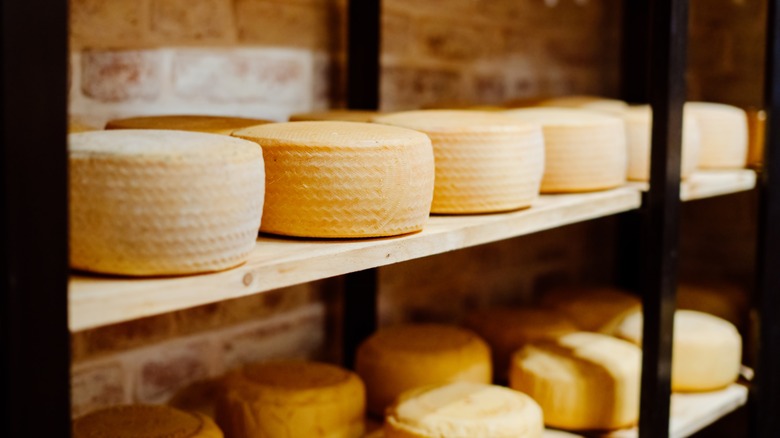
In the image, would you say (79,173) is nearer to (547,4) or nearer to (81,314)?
(81,314)

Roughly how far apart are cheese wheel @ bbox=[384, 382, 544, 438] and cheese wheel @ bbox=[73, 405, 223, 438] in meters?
0.26

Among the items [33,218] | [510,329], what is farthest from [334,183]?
[510,329]

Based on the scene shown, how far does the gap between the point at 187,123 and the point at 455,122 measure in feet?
Answer: 1.14

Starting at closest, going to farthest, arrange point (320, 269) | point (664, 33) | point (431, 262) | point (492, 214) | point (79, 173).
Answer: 1. point (79, 173)
2. point (320, 269)
3. point (492, 214)
4. point (664, 33)
5. point (431, 262)

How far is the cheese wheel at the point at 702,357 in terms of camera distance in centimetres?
156

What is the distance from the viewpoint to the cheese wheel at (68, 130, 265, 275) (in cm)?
69

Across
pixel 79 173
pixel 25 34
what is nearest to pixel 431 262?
pixel 79 173

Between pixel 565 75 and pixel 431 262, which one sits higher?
pixel 565 75

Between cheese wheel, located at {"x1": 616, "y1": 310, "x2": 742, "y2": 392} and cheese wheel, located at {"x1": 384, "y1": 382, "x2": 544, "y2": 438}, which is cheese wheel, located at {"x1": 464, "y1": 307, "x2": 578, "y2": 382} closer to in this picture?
cheese wheel, located at {"x1": 616, "y1": 310, "x2": 742, "y2": 392}

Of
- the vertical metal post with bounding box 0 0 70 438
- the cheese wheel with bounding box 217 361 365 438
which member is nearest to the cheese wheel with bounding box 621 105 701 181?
the cheese wheel with bounding box 217 361 365 438

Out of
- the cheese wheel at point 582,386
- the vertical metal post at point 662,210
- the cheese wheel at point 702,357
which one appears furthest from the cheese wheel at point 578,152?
the cheese wheel at point 702,357

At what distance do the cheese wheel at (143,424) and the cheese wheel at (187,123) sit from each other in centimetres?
36

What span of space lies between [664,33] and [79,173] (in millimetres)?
885

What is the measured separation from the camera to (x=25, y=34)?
22.4 inches
